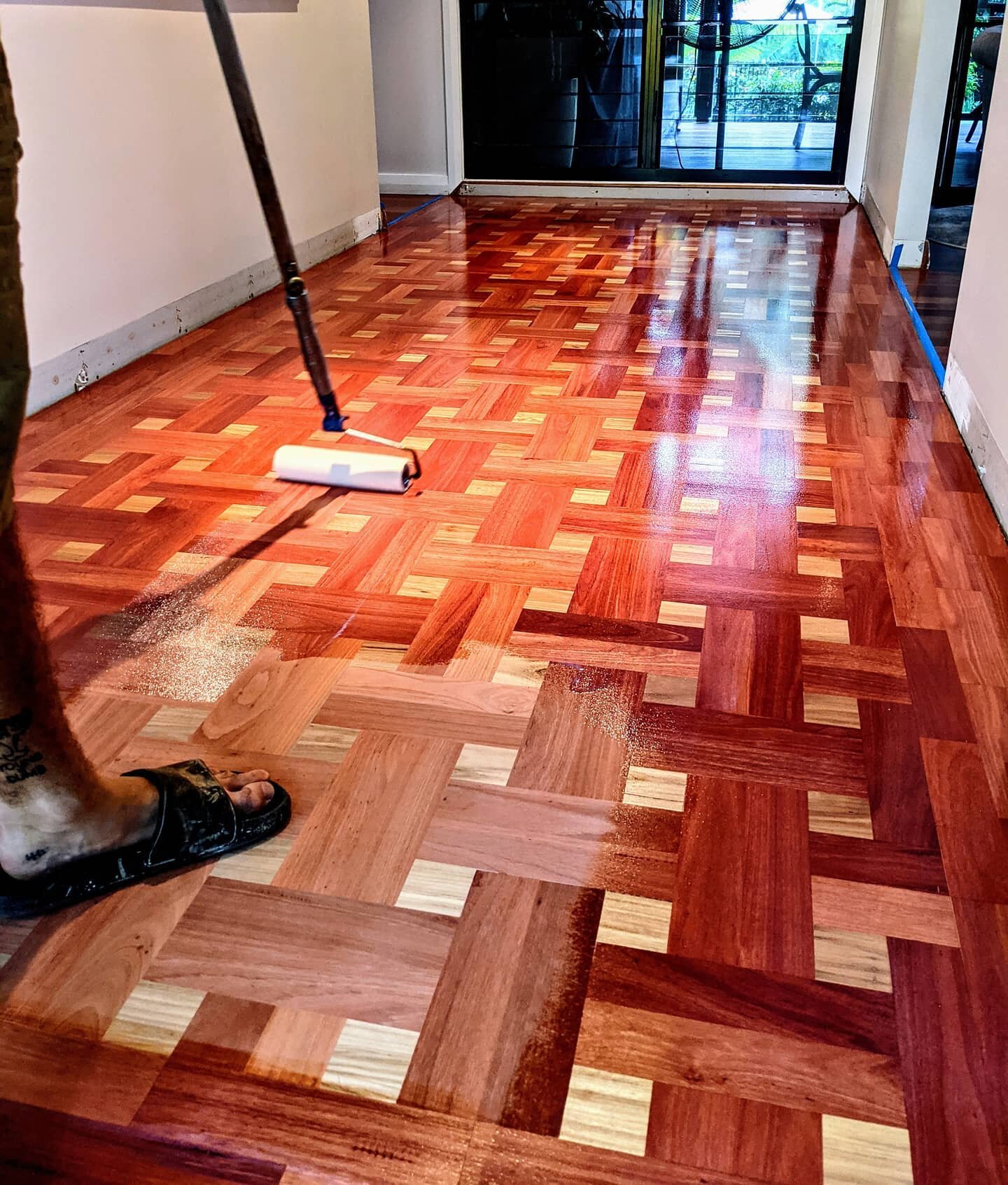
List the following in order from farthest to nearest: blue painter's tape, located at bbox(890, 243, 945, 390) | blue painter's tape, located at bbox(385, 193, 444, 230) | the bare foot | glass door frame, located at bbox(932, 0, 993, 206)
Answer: blue painter's tape, located at bbox(385, 193, 444, 230) → glass door frame, located at bbox(932, 0, 993, 206) → blue painter's tape, located at bbox(890, 243, 945, 390) → the bare foot

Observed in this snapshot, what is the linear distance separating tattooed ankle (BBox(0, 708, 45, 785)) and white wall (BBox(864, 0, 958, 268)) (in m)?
3.38

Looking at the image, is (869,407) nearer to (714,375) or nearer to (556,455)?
(714,375)

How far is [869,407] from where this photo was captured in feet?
7.39

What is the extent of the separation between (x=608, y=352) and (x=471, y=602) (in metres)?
1.35

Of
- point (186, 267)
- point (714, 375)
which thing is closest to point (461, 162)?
point (186, 267)

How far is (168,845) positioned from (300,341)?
1060 millimetres

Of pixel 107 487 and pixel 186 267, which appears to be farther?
pixel 186 267

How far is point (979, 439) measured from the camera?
1927 millimetres

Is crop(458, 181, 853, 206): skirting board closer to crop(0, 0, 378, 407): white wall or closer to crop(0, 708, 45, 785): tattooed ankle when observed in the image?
crop(0, 0, 378, 407): white wall

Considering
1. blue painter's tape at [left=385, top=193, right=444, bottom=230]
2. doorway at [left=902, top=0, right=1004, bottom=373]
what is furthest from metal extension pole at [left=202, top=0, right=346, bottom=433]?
blue painter's tape at [left=385, top=193, right=444, bottom=230]

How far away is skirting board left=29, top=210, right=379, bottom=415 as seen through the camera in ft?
7.61

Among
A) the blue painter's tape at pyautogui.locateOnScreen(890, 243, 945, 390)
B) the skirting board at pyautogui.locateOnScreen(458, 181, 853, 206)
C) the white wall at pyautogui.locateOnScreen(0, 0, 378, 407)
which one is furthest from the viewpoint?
the skirting board at pyautogui.locateOnScreen(458, 181, 853, 206)

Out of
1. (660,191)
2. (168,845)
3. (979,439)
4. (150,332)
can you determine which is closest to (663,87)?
(660,191)

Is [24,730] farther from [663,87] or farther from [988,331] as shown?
[663,87]
